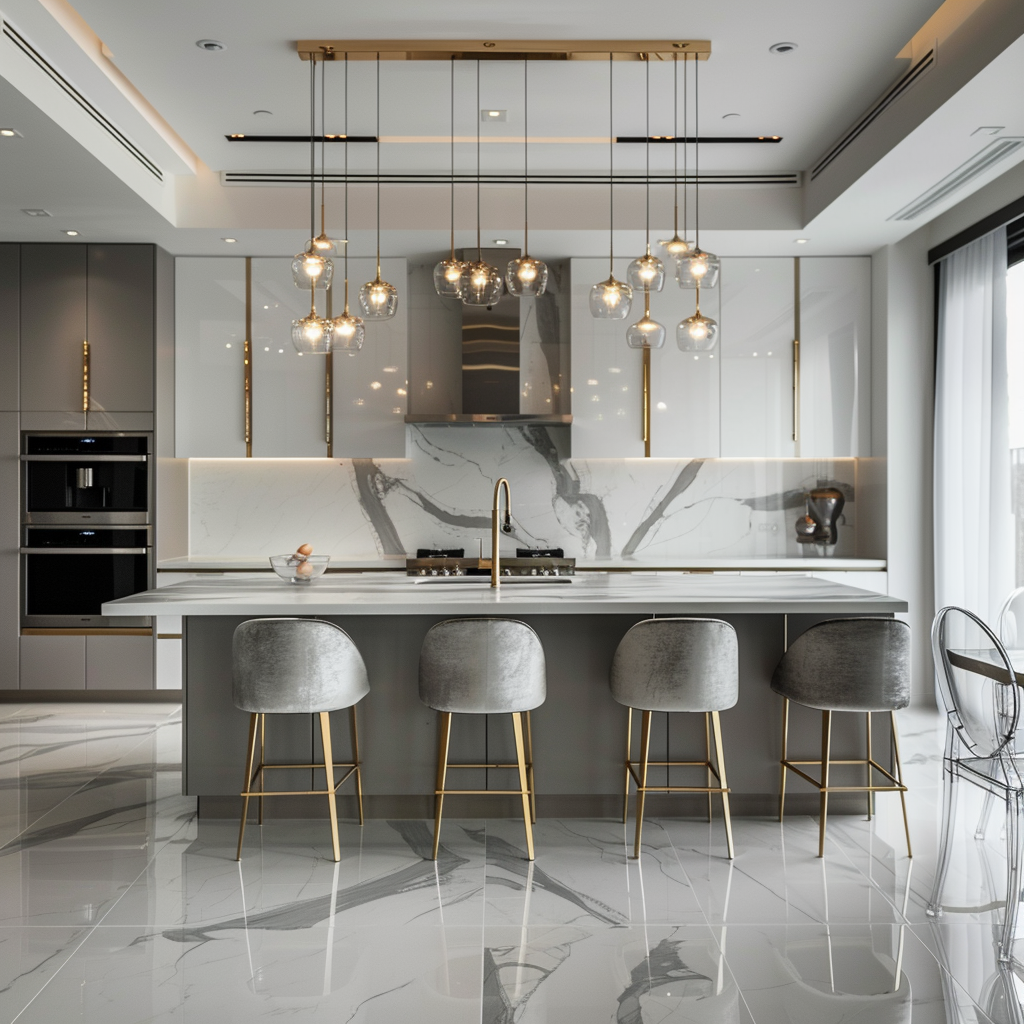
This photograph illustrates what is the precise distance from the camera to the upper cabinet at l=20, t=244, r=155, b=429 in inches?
203

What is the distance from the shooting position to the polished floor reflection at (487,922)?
215cm

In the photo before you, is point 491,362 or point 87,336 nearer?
point 87,336

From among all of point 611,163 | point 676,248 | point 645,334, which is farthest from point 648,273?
point 611,163

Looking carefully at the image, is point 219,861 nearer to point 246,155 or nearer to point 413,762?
point 413,762

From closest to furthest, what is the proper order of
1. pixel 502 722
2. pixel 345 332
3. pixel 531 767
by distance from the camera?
pixel 531 767 → pixel 502 722 → pixel 345 332

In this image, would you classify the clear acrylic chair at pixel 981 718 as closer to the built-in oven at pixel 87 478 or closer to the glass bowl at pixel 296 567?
the glass bowl at pixel 296 567

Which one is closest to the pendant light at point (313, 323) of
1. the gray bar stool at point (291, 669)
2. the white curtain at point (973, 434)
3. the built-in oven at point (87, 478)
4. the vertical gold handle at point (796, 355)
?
the gray bar stool at point (291, 669)

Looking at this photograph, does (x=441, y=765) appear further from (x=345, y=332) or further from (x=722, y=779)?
(x=345, y=332)

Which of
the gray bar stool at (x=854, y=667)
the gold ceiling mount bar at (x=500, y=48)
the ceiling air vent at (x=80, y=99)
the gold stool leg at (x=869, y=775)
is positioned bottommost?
the gold stool leg at (x=869, y=775)

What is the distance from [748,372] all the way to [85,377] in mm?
4028

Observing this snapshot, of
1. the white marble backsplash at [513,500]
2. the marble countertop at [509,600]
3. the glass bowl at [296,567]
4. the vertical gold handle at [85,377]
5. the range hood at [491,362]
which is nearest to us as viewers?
the marble countertop at [509,600]

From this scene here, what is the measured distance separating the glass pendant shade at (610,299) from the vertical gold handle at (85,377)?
3326 mm

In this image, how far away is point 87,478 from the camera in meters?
5.14

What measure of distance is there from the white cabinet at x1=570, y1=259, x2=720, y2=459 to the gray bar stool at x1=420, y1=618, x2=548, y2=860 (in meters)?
2.69
